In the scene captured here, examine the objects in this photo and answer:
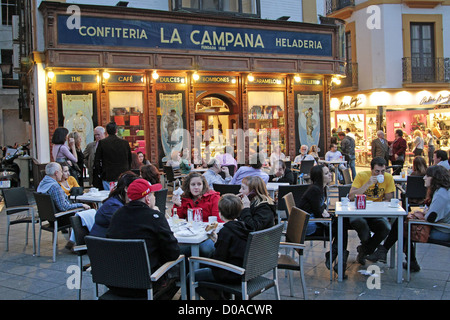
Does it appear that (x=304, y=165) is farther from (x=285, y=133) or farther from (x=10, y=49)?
(x=10, y=49)

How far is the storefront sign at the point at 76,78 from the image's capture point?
13.5 m

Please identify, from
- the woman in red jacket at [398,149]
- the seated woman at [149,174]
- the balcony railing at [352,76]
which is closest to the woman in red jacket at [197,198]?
the seated woman at [149,174]

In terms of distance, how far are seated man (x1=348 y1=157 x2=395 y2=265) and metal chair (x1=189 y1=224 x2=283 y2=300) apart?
7.82ft

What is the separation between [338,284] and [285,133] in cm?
1107

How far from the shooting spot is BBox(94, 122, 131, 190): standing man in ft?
28.9

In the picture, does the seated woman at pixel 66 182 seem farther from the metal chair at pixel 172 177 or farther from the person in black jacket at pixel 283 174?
the person in black jacket at pixel 283 174

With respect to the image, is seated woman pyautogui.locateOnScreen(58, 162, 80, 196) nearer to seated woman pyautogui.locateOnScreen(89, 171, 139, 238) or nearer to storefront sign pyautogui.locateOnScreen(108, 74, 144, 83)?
seated woman pyautogui.locateOnScreen(89, 171, 139, 238)

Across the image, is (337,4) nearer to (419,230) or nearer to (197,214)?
(419,230)

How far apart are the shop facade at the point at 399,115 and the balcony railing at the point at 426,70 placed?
0.47m

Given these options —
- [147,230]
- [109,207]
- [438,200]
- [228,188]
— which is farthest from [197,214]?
[438,200]

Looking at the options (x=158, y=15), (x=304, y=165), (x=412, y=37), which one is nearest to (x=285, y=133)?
(x=304, y=165)

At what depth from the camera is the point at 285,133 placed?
16766mm

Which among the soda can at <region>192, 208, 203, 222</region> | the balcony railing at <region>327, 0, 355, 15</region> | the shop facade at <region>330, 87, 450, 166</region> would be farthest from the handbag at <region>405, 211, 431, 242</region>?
the balcony railing at <region>327, 0, 355, 15</region>

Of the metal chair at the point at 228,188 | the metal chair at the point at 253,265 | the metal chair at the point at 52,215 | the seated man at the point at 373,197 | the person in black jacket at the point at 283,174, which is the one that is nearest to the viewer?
the metal chair at the point at 253,265
